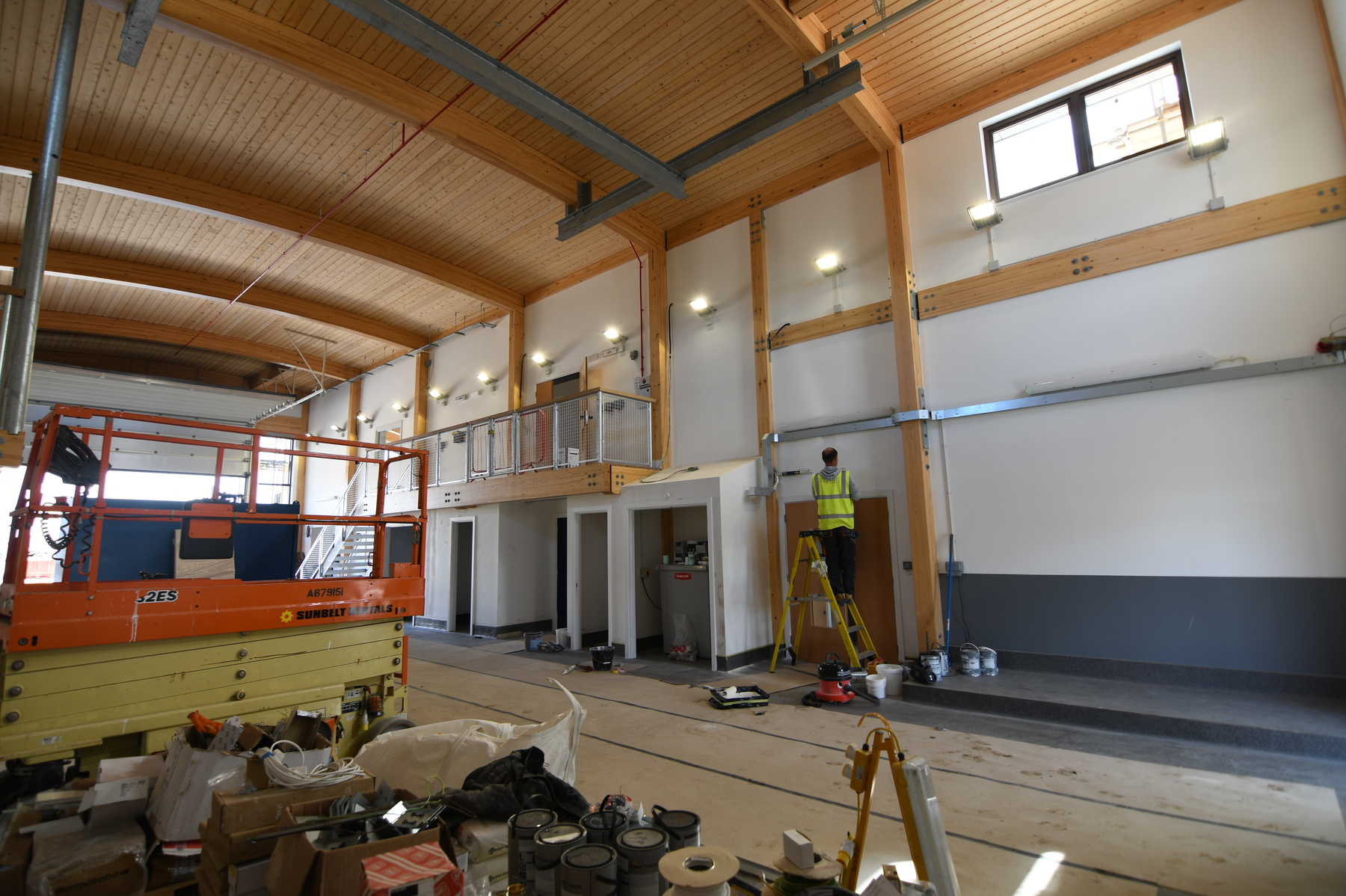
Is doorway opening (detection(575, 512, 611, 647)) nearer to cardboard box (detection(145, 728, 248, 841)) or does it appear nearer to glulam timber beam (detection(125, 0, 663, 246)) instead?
glulam timber beam (detection(125, 0, 663, 246))

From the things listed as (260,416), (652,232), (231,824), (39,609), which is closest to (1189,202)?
(652,232)

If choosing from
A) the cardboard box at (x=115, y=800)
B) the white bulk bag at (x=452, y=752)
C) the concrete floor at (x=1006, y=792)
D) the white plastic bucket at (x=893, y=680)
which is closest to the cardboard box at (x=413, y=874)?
the white bulk bag at (x=452, y=752)

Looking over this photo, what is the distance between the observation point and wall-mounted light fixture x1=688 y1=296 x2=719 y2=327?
939 cm

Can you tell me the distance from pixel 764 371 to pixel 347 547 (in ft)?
29.5

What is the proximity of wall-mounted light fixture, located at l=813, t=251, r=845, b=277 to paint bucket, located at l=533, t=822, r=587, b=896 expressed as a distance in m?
7.32

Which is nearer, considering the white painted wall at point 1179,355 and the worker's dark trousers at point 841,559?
the white painted wall at point 1179,355

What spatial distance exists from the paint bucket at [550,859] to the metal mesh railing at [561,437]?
6692mm

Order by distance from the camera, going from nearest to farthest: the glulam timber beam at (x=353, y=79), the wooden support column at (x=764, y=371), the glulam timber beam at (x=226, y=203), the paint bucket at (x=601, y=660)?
the glulam timber beam at (x=353, y=79)
the glulam timber beam at (x=226, y=203)
the paint bucket at (x=601, y=660)
the wooden support column at (x=764, y=371)

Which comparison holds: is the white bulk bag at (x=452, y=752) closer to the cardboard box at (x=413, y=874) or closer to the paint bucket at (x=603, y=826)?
the paint bucket at (x=603, y=826)

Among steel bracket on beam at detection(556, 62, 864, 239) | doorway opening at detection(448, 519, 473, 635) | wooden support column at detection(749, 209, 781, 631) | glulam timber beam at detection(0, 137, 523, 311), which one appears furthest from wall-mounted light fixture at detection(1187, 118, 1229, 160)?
doorway opening at detection(448, 519, 473, 635)

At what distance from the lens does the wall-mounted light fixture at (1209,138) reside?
18.4 feet

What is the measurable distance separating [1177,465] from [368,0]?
8312 mm

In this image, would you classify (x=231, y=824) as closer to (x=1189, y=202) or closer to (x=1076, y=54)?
(x=1189, y=202)

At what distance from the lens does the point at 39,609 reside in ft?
10.9
